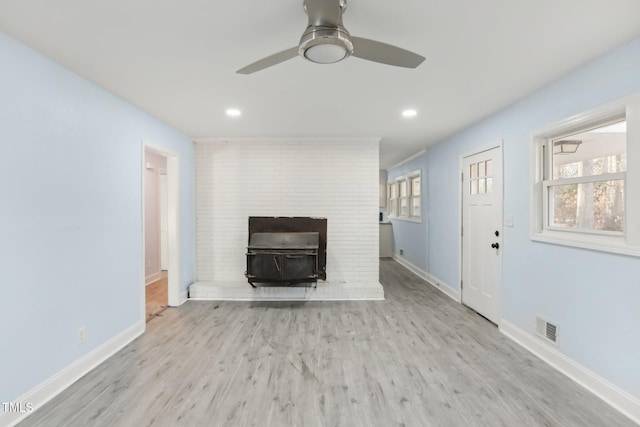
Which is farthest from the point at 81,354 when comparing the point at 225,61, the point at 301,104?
the point at 301,104

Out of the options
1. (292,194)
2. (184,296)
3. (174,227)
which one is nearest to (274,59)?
(292,194)

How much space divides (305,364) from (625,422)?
2116mm

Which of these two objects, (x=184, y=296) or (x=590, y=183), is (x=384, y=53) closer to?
(x=590, y=183)

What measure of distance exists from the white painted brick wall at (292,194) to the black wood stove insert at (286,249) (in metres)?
0.16

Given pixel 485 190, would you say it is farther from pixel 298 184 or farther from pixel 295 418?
pixel 295 418

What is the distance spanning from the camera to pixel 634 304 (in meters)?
1.80

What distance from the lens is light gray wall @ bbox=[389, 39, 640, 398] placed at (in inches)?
72.6

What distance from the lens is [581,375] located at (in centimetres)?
213

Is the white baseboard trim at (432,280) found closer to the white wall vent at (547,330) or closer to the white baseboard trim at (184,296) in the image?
the white wall vent at (547,330)

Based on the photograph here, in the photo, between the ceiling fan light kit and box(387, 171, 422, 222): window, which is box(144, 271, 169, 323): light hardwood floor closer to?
the ceiling fan light kit

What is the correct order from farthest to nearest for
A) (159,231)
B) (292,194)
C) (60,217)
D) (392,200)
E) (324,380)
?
(392,200) → (159,231) → (292,194) → (324,380) → (60,217)

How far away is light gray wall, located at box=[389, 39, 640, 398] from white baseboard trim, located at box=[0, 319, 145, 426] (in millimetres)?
3845

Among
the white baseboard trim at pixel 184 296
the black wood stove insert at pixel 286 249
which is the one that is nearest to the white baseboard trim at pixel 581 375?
the black wood stove insert at pixel 286 249

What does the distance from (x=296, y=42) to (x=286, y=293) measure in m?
3.21
